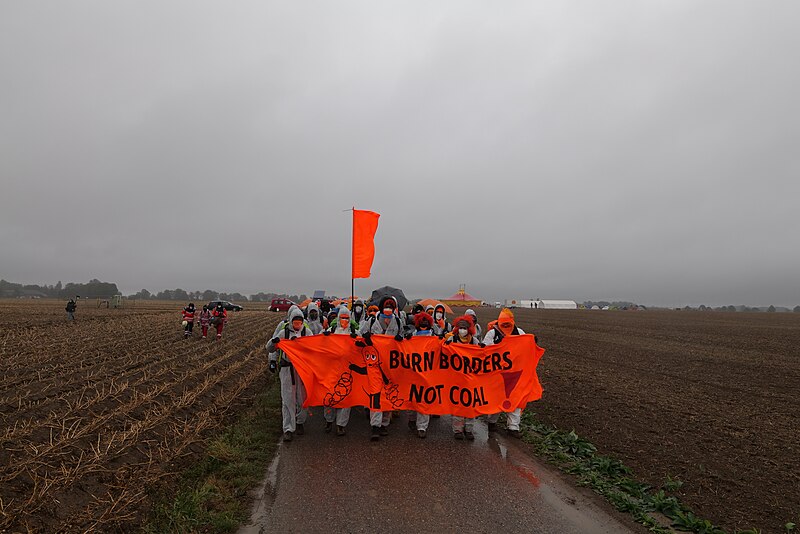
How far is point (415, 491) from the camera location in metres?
5.46

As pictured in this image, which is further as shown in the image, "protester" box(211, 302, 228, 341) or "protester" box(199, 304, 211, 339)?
"protester" box(211, 302, 228, 341)

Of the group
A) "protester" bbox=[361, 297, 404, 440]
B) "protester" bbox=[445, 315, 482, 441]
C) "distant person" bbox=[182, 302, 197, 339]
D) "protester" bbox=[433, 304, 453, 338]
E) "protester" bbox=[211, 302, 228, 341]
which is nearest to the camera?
"protester" bbox=[445, 315, 482, 441]

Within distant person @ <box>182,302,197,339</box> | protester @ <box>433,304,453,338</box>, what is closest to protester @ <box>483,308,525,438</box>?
protester @ <box>433,304,453,338</box>

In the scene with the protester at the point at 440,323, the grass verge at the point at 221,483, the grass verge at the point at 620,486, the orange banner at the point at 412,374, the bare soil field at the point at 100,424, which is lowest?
the grass verge at the point at 620,486

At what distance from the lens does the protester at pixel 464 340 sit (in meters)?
7.76

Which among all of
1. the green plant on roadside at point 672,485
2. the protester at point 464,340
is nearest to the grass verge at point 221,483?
the protester at point 464,340

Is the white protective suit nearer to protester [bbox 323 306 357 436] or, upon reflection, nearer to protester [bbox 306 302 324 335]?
protester [bbox 323 306 357 436]

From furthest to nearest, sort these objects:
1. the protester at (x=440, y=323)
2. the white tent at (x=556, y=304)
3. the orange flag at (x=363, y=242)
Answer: the white tent at (x=556, y=304)
the orange flag at (x=363, y=242)
the protester at (x=440, y=323)

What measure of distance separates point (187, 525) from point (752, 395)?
13.6 metres

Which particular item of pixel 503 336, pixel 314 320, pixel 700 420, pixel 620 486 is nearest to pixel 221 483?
pixel 314 320

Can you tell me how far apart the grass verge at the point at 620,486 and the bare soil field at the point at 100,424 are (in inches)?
214

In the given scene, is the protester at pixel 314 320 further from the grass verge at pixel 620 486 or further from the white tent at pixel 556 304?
the white tent at pixel 556 304

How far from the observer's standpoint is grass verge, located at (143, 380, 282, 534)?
4.60 m

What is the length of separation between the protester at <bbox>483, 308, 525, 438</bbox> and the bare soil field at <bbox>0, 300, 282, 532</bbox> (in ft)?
16.7
